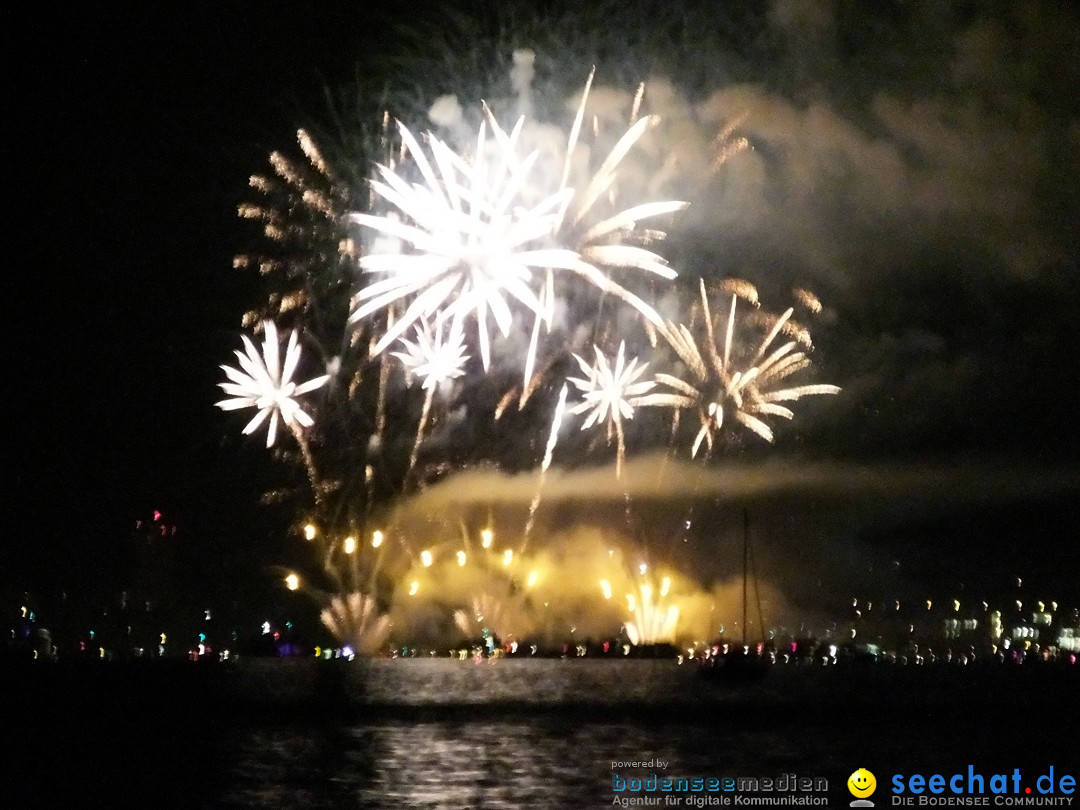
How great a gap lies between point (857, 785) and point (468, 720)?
3817 centimetres

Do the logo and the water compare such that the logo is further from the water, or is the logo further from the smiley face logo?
the water

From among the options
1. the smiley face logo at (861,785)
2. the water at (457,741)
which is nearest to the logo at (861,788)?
the smiley face logo at (861,785)

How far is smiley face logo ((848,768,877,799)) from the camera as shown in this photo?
103 ft

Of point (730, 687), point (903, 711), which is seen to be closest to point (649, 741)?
point (903, 711)

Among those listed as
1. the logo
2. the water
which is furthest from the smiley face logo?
the water

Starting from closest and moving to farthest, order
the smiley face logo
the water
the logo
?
the logo < the smiley face logo < the water

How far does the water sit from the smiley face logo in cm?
49

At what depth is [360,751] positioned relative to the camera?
1816 inches

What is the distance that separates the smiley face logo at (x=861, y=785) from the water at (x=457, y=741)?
49 cm

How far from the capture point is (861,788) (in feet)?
105

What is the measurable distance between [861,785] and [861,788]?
257 mm

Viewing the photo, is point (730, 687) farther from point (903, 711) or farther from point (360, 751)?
point (360, 751)

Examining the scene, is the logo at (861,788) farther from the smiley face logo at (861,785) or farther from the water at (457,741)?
the water at (457,741)

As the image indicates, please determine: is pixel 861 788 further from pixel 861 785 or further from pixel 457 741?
pixel 457 741
